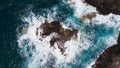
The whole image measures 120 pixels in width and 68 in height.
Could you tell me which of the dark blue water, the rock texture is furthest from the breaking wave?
the dark blue water

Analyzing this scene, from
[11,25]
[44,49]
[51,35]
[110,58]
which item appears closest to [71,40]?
[51,35]

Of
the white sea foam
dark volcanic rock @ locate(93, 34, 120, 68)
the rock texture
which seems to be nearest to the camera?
dark volcanic rock @ locate(93, 34, 120, 68)

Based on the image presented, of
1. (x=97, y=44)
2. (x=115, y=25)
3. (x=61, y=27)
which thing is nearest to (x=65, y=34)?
(x=61, y=27)

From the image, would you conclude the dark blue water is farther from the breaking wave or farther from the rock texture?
the rock texture

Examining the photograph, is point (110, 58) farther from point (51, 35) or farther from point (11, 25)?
point (11, 25)

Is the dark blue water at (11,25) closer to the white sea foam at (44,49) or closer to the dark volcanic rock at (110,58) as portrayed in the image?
the white sea foam at (44,49)

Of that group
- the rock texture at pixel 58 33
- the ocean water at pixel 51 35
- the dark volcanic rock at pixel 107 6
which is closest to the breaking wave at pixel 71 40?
the ocean water at pixel 51 35

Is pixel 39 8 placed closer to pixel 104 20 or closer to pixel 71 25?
pixel 71 25
